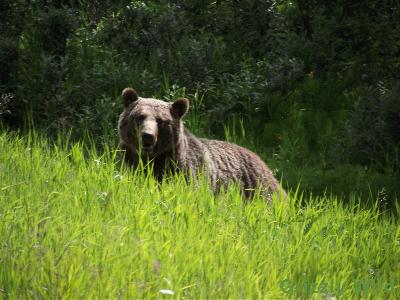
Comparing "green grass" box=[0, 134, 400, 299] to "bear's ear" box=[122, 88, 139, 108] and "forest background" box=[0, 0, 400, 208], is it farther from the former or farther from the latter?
"forest background" box=[0, 0, 400, 208]

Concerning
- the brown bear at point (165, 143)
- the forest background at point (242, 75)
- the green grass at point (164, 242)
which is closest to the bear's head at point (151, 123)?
the brown bear at point (165, 143)

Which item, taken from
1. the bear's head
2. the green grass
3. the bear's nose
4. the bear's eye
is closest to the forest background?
the bear's head

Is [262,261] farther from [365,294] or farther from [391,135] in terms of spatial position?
[391,135]

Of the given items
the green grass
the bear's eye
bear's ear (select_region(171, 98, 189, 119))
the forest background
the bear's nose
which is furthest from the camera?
the forest background

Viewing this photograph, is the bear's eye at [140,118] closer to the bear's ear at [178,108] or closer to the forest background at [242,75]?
the bear's ear at [178,108]

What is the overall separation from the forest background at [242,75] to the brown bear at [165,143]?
1.35 metres

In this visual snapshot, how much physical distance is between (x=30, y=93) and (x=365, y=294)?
22.2 feet

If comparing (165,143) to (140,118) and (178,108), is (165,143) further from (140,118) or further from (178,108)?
(178,108)

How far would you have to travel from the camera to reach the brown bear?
7.39 meters

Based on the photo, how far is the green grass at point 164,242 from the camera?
446cm

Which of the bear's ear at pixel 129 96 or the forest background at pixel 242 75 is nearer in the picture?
the bear's ear at pixel 129 96

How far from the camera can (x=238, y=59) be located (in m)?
12.2

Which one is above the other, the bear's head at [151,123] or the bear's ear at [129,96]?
the bear's ear at [129,96]

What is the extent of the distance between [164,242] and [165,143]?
2342mm
